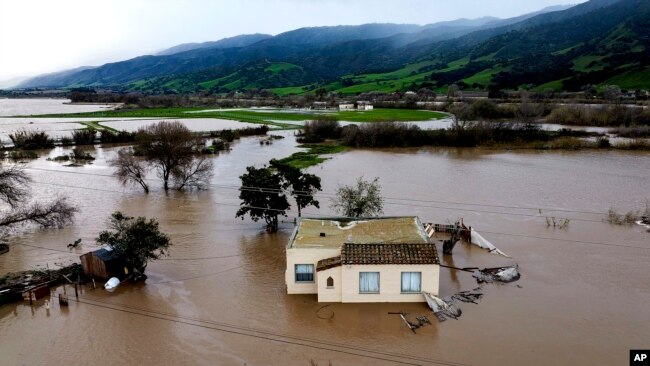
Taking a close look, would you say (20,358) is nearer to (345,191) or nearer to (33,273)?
(33,273)

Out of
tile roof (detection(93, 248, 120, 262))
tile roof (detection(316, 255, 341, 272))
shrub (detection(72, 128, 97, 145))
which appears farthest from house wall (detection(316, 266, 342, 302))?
shrub (detection(72, 128, 97, 145))

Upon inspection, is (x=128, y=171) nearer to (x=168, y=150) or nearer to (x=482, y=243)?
(x=168, y=150)

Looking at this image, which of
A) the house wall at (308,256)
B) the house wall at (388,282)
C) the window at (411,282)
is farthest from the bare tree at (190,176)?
the window at (411,282)

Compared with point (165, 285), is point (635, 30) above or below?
above

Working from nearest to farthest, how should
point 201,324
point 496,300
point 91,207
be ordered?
point 201,324 < point 496,300 < point 91,207

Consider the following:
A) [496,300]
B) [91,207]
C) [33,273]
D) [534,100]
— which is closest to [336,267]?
[496,300]
